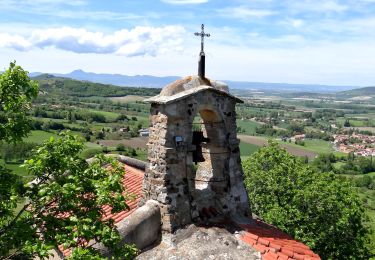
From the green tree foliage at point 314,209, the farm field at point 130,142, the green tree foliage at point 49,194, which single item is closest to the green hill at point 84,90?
the farm field at point 130,142

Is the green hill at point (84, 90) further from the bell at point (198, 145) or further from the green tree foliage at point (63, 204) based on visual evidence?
the green tree foliage at point (63, 204)

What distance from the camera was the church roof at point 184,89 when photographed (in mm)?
9406

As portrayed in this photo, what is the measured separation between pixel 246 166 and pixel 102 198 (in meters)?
17.6

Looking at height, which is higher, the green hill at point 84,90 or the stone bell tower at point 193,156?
the stone bell tower at point 193,156

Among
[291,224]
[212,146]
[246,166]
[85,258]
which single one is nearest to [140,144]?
[246,166]

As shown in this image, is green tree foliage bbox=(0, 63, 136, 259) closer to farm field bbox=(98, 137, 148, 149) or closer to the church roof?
the church roof

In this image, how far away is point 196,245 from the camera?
9.09 metres

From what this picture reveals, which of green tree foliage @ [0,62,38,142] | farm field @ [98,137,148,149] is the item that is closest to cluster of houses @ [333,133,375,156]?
farm field @ [98,137,148,149]

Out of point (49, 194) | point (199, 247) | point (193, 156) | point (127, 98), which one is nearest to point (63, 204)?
point (49, 194)

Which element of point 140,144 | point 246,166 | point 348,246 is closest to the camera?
point 348,246

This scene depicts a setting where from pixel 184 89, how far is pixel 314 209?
11.2 m

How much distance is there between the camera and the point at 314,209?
18.2m

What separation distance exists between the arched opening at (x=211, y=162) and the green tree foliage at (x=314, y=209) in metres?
8.02

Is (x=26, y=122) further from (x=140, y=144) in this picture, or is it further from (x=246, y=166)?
(x=140, y=144)
